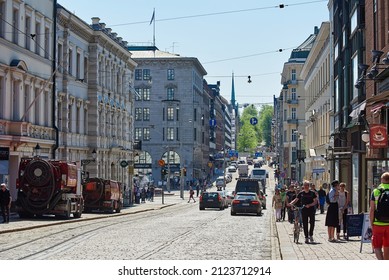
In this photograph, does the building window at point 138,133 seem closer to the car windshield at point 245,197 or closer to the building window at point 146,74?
the building window at point 146,74

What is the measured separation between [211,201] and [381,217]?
43.1 meters

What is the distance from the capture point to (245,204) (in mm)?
44656

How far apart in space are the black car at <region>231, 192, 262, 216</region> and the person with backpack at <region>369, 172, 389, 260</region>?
102 feet

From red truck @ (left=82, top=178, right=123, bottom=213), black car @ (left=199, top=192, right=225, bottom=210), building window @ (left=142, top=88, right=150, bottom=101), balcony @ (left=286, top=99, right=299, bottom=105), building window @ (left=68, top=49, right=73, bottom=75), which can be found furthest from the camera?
balcony @ (left=286, top=99, right=299, bottom=105)

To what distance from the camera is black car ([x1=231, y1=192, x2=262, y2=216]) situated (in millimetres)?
44406

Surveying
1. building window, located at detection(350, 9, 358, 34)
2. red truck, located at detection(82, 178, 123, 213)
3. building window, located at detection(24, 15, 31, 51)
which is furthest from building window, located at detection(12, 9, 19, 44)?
building window, located at detection(350, 9, 358, 34)

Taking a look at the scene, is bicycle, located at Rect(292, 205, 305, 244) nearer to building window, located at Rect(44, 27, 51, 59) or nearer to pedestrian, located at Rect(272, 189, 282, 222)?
pedestrian, located at Rect(272, 189, 282, 222)

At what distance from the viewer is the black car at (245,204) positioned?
4441cm

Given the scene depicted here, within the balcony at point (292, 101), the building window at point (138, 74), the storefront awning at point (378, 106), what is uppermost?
the building window at point (138, 74)

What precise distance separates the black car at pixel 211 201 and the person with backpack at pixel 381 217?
1676 inches

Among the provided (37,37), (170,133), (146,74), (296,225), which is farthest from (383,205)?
(170,133)

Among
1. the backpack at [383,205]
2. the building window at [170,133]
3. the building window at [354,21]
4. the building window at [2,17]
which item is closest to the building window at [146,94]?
the building window at [170,133]

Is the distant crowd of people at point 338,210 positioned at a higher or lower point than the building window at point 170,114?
lower

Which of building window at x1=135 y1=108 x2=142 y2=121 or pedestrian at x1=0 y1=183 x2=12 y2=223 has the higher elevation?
building window at x1=135 y1=108 x2=142 y2=121
